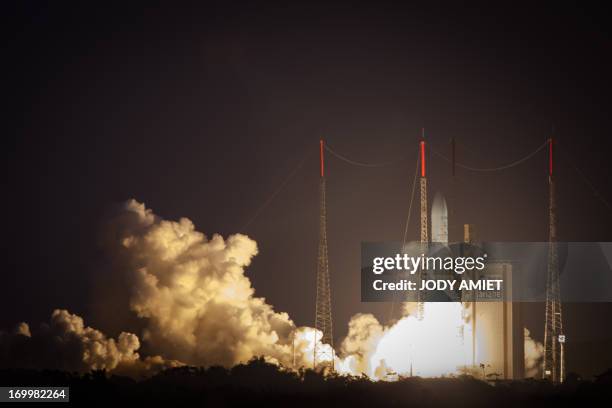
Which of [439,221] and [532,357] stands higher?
[439,221]

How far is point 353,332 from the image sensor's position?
12569 centimetres

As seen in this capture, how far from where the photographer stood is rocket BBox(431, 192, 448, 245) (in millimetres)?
121125

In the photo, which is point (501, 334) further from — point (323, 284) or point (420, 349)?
point (323, 284)

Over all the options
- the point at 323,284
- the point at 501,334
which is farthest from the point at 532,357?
the point at 323,284

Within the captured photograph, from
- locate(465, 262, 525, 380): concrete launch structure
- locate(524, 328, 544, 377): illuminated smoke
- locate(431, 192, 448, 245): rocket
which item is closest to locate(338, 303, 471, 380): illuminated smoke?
locate(465, 262, 525, 380): concrete launch structure

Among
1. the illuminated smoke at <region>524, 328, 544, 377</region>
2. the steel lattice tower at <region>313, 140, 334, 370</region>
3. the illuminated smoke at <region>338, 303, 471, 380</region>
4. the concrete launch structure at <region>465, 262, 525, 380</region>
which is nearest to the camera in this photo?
the steel lattice tower at <region>313, 140, 334, 370</region>

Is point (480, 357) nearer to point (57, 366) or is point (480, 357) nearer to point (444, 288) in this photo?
point (444, 288)

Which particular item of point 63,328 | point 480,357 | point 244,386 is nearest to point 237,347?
point 63,328

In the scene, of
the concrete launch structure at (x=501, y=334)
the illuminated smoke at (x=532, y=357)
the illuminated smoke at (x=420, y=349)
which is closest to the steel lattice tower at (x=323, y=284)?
the illuminated smoke at (x=420, y=349)

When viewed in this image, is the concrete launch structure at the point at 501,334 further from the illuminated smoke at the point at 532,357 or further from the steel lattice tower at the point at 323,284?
the steel lattice tower at the point at 323,284

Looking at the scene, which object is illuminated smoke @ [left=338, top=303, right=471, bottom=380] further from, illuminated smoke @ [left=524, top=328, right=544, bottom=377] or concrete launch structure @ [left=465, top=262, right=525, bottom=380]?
illuminated smoke @ [left=524, top=328, right=544, bottom=377]

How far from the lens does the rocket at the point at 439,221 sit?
397ft

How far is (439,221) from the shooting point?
12188cm

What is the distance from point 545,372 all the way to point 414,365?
1522 centimetres
